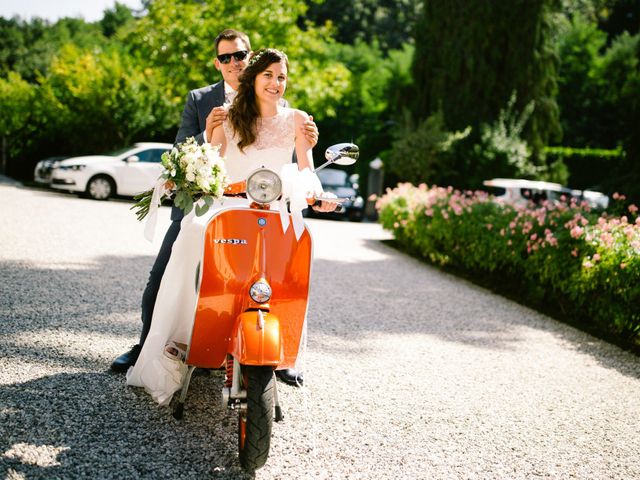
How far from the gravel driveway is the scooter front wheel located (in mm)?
135

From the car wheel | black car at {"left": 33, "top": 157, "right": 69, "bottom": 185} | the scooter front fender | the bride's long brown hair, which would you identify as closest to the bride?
the bride's long brown hair

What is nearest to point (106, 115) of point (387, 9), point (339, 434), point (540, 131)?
point (540, 131)

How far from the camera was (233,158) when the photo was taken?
3.48 metres

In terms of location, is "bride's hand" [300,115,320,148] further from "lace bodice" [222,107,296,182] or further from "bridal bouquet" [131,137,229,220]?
"bridal bouquet" [131,137,229,220]

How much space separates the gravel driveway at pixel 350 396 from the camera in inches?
120

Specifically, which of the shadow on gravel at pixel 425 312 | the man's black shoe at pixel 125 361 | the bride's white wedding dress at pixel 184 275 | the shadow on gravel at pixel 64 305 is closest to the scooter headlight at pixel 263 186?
the bride's white wedding dress at pixel 184 275

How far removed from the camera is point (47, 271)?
22.1 ft

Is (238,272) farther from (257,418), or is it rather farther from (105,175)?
(105,175)

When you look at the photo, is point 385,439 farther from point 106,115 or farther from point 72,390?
point 106,115

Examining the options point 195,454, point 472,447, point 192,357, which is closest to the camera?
point 195,454

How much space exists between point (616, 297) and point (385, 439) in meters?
3.67

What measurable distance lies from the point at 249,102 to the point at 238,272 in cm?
92

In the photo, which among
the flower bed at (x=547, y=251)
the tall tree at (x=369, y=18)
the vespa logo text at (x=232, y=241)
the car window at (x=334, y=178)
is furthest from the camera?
the tall tree at (x=369, y=18)

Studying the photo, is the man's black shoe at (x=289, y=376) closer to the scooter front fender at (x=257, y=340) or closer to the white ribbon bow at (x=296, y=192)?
the scooter front fender at (x=257, y=340)
